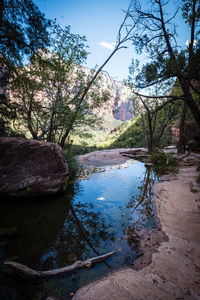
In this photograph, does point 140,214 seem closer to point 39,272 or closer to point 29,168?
point 39,272

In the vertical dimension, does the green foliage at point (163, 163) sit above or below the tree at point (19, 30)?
below

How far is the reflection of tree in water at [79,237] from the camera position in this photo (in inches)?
98.9

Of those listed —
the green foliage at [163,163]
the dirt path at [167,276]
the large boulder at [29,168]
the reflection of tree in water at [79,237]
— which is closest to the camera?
the dirt path at [167,276]

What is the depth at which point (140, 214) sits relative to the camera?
4.03 meters

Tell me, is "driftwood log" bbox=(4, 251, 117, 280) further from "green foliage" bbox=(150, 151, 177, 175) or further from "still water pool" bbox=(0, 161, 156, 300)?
"green foliage" bbox=(150, 151, 177, 175)

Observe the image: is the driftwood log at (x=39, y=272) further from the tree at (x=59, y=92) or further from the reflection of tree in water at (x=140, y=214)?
the tree at (x=59, y=92)

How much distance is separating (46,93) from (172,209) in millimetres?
7596

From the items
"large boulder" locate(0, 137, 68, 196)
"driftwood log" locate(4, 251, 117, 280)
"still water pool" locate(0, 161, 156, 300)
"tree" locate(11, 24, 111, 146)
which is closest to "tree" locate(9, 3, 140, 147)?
"tree" locate(11, 24, 111, 146)

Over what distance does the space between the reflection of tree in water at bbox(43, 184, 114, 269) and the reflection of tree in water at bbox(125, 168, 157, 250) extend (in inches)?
18.6

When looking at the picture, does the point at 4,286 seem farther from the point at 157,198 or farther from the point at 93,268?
the point at 157,198

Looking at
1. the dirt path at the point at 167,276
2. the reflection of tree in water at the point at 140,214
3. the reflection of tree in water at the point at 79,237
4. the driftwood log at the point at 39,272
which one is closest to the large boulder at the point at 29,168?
the reflection of tree in water at the point at 79,237

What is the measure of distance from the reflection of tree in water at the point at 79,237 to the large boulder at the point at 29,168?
122cm

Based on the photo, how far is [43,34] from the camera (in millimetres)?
4238

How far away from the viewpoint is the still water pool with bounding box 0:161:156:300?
201 centimetres
